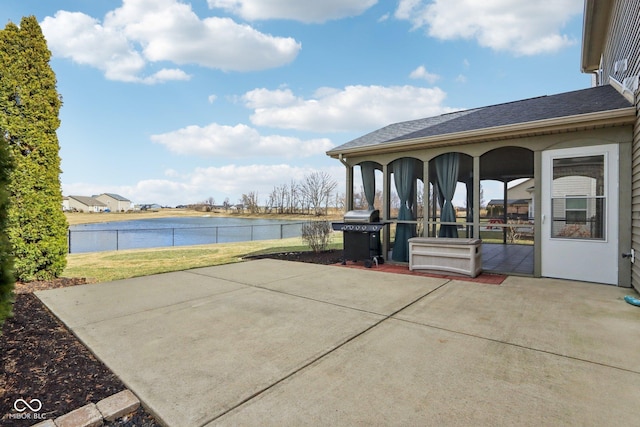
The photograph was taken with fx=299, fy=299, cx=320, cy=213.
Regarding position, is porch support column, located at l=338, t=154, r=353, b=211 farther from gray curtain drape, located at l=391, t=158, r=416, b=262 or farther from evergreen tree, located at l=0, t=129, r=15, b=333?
evergreen tree, located at l=0, t=129, r=15, b=333

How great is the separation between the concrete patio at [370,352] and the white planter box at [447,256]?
779 mm

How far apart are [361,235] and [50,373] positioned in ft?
16.7

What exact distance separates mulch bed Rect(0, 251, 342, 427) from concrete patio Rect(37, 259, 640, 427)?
10 cm

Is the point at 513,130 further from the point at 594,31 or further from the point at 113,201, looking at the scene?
the point at 113,201

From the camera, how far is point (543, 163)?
15.9ft

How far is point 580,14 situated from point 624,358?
31.4ft

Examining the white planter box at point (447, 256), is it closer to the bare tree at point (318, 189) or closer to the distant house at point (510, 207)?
the distant house at point (510, 207)

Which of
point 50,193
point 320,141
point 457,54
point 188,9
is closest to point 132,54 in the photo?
point 188,9

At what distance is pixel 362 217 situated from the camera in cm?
625

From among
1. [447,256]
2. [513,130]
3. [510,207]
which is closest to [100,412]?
[447,256]

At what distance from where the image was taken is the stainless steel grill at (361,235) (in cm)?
618

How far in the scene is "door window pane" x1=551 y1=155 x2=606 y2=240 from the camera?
4461mm

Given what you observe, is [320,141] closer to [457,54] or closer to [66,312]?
[457,54]

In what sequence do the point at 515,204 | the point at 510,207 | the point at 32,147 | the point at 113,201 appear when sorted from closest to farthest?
the point at 32,147
the point at 515,204
the point at 510,207
the point at 113,201
